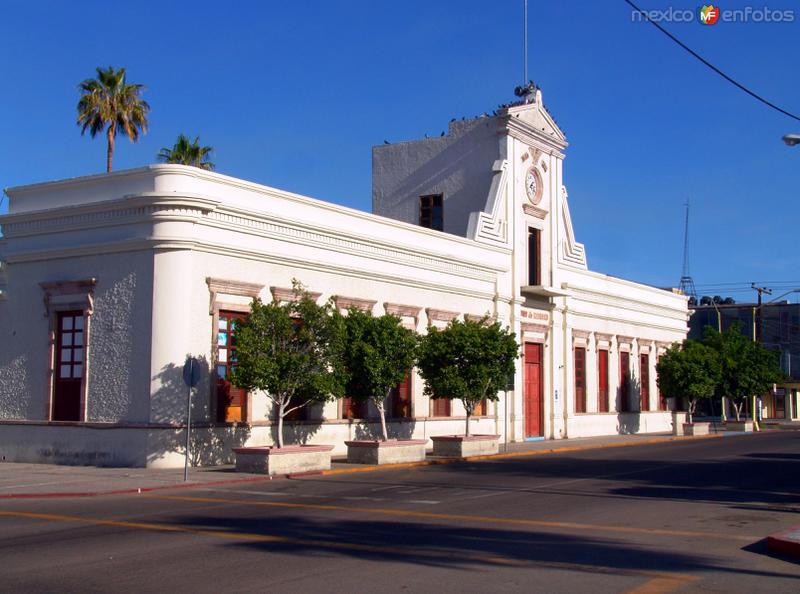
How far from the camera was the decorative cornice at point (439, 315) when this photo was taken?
101 feet

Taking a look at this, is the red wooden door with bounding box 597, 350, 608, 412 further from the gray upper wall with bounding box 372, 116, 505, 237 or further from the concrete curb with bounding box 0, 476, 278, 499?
the concrete curb with bounding box 0, 476, 278, 499

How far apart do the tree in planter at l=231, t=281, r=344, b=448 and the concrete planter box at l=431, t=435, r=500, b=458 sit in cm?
557

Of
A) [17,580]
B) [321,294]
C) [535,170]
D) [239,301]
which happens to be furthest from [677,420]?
[17,580]

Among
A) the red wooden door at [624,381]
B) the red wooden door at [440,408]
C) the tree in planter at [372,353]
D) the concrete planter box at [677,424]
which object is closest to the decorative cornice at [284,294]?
the tree in planter at [372,353]

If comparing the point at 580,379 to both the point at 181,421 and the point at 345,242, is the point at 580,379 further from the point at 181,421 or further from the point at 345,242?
the point at 181,421

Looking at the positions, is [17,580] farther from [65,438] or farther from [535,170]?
[535,170]

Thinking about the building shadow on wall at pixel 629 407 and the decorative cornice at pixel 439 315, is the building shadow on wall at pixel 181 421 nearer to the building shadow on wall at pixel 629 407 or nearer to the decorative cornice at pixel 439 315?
the decorative cornice at pixel 439 315

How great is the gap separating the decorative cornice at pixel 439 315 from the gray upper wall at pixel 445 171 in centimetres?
578

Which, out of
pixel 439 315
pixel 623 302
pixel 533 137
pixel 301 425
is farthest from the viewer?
pixel 623 302

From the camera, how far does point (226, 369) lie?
23.5 meters

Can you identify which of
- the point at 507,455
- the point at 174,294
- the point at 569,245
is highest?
the point at 569,245

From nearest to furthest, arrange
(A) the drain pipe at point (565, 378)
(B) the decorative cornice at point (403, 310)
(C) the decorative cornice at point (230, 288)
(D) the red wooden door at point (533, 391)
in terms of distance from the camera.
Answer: (C) the decorative cornice at point (230, 288)
(B) the decorative cornice at point (403, 310)
(D) the red wooden door at point (533, 391)
(A) the drain pipe at point (565, 378)

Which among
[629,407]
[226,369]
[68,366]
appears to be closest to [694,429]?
[629,407]

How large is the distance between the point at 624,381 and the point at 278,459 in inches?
1077
